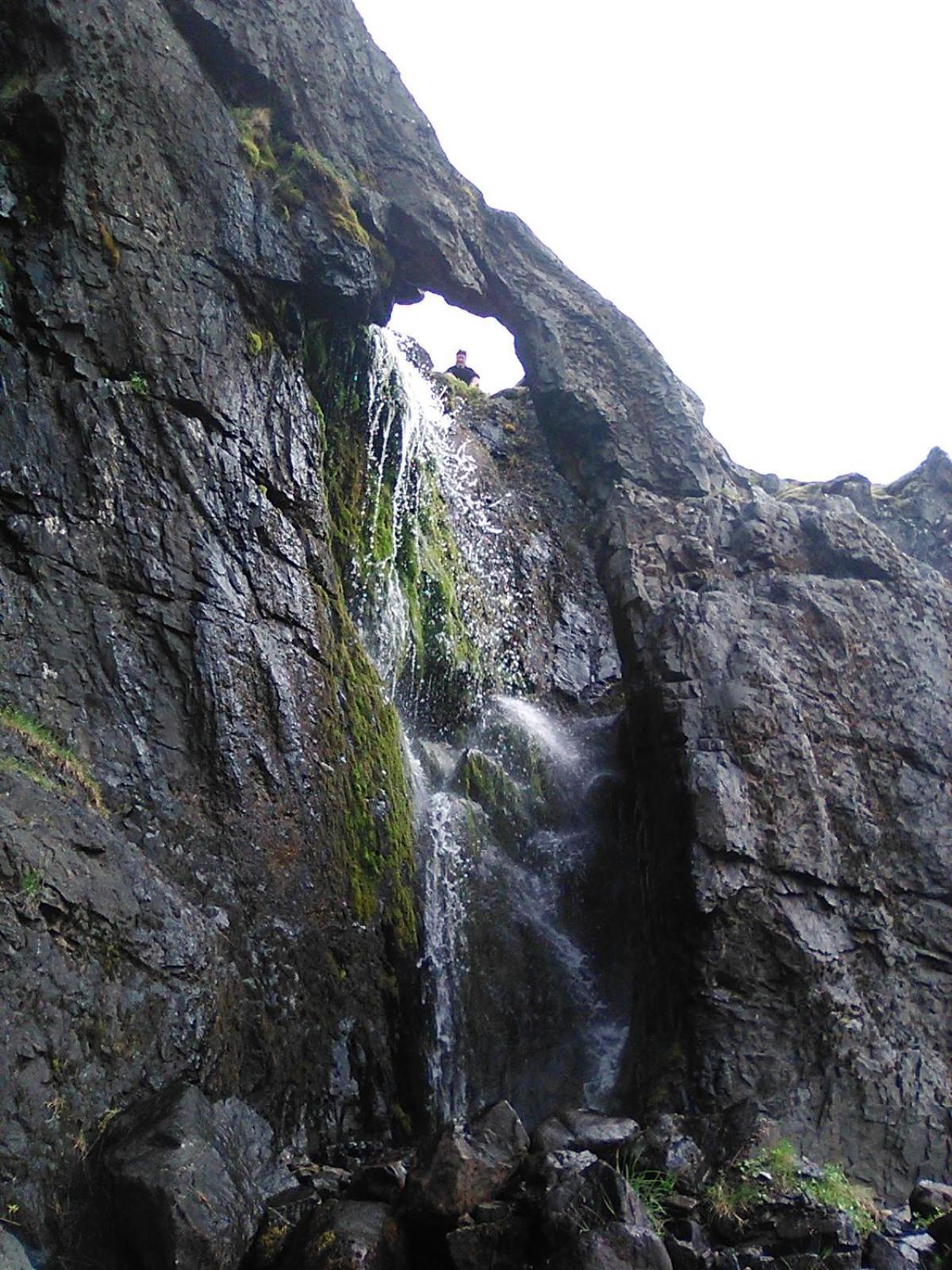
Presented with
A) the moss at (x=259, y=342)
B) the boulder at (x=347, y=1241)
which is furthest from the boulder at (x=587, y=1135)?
the moss at (x=259, y=342)

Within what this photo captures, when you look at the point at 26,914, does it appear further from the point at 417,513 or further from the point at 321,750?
the point at 417,513

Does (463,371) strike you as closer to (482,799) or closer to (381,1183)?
(482,799)

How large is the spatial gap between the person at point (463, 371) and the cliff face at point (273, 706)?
500cm

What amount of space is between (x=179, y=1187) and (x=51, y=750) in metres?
3.11

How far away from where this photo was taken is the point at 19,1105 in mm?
5363

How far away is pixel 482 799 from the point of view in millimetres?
11195

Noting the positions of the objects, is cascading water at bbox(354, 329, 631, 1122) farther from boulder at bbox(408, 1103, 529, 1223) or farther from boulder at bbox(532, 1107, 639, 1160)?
boulder at bbox(408, 1103, 529, 1223)

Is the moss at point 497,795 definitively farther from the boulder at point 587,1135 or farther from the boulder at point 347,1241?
the boulder at point 347,1241

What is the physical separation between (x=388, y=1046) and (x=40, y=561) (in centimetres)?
498

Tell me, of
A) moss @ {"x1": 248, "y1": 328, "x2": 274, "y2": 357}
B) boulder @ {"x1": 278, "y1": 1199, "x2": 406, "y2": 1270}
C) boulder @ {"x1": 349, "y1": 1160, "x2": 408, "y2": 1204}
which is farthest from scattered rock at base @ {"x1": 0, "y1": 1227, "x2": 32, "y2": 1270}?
moss @ {"x1": 248, "y1": 328, "x2": 274, "y2": 357}

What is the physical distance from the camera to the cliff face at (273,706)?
6.94m

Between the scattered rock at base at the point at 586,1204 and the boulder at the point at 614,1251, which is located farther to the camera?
the scattered rock at base at the point at 586,1204

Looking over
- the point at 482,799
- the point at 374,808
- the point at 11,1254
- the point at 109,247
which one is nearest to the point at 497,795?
the point at 482,799

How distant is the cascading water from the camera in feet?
31.5
